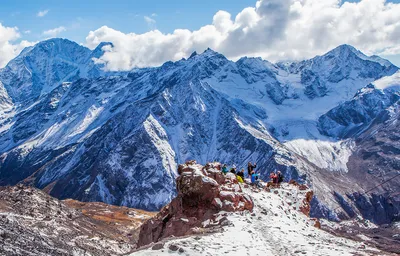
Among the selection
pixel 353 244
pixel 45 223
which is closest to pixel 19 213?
pixel 45 223

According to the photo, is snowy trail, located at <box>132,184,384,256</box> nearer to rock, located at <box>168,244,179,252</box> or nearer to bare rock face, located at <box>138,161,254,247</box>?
rock, located at <box>168,244,179,252</box>

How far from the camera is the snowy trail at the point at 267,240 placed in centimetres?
2488

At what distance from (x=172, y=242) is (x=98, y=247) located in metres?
48.8

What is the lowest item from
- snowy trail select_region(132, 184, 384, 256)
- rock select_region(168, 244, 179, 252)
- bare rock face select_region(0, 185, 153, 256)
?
bare rock face select_region(0, 185, 153, 256)

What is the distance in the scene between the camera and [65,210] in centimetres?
8669

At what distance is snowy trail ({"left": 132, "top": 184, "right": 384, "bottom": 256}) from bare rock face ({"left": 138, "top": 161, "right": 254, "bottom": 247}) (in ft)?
5.48

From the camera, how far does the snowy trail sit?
24883 millimetres

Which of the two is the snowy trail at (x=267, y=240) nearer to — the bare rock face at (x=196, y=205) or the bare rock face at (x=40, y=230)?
the bare rock face at (x=196, y=205)

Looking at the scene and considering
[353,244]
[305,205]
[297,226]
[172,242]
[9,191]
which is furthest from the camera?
[9,191]

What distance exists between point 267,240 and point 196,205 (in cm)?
1007

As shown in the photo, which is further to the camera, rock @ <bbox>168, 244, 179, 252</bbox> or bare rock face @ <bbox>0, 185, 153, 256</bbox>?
bare rock face @ <bbox>0, 185, 153, 256</bbox>

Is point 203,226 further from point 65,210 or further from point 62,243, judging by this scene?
point 65,210

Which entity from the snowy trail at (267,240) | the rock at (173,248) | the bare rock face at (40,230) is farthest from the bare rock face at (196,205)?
the rock at (173,248)

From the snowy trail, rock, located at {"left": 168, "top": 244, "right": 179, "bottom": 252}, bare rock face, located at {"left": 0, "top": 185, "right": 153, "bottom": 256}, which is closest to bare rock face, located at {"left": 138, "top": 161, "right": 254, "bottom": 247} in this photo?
the snowy trail
